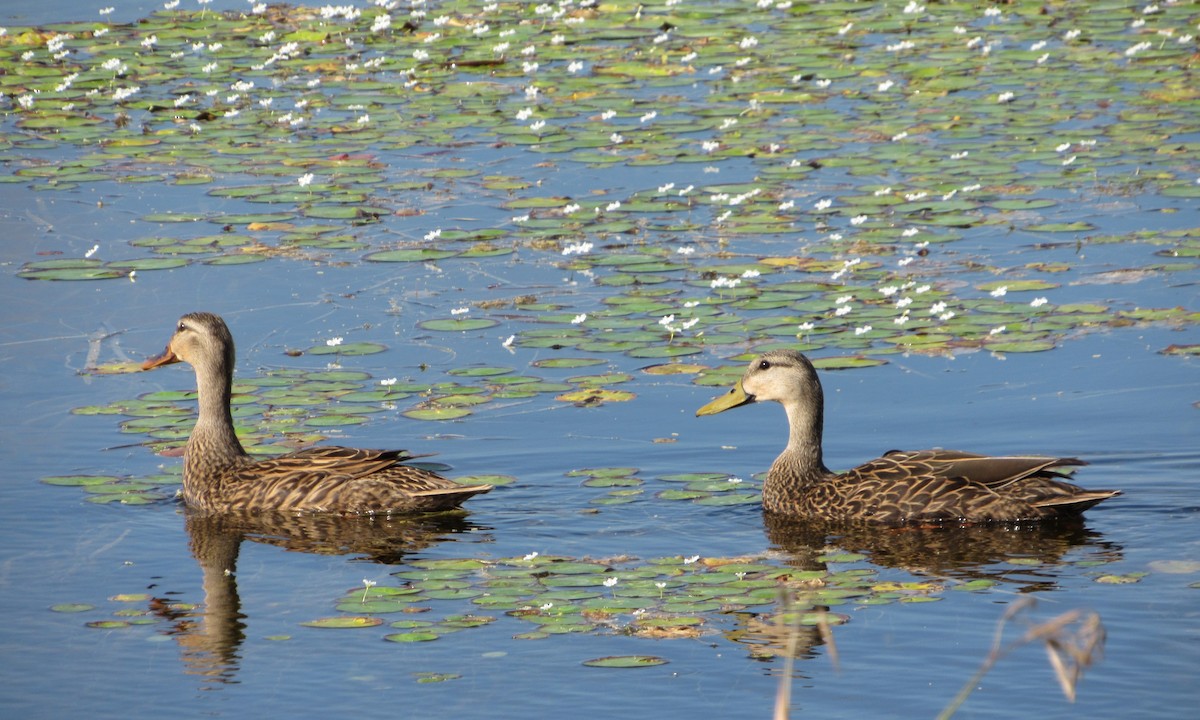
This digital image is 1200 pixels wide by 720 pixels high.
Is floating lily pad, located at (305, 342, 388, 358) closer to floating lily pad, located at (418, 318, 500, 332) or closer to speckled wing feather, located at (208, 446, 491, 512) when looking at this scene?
floating lily pad, located at (418, 318, 500, 332)

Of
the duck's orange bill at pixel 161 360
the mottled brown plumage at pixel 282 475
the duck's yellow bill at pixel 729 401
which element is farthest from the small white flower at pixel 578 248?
the mottled brown plumage at pixel 282 475

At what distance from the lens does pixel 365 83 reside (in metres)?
20.1

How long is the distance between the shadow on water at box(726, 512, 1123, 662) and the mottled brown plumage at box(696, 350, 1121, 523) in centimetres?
8

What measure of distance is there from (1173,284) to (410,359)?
503 centimetres

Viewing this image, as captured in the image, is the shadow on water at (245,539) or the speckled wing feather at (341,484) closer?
the shadow on water at (245,539)

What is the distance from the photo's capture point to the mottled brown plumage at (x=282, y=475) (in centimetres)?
1027

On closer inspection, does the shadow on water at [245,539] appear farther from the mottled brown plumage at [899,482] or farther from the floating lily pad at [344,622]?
the mottled brown plumage at [899,482]

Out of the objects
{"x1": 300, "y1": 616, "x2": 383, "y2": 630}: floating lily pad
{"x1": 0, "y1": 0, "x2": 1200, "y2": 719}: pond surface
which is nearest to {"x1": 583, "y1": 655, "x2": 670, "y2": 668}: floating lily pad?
{"x1": 0, "y1": 0, "x2": 1200, "y2": 719}: pond surface

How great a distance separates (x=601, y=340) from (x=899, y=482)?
2.70m

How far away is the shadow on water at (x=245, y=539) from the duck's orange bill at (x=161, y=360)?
3.85 ft

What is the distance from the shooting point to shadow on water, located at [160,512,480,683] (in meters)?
8.55

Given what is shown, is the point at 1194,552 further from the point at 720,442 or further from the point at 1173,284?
the point at 1173,284

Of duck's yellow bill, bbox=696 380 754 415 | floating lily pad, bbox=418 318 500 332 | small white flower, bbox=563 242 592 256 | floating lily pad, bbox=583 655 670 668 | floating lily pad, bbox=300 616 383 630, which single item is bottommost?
floating lily pad, bbox=583 655 670 668

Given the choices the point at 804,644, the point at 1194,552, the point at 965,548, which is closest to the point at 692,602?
→ the point at 804,644
